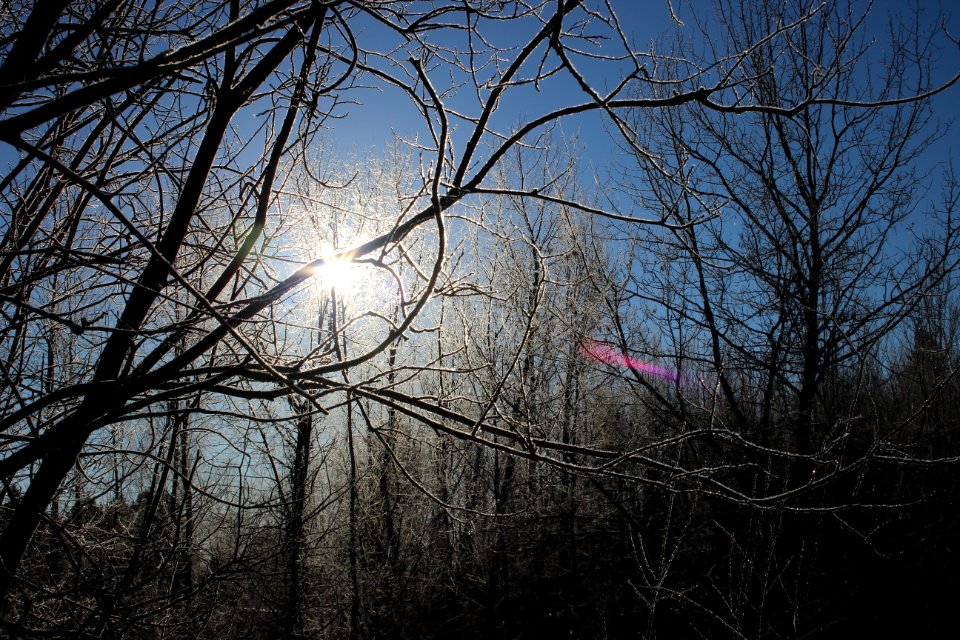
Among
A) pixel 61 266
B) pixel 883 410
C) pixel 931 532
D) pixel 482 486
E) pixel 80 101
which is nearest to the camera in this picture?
pixel 80 101

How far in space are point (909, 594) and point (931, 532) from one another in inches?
30.0

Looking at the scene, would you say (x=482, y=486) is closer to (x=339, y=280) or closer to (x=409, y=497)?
(x=409, y=497)

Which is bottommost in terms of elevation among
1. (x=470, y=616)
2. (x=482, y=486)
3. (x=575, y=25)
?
(x=470, y=616)

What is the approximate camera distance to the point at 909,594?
6320 millimetres

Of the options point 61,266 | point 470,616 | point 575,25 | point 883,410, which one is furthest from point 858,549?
point 61,266

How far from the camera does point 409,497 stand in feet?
32.0

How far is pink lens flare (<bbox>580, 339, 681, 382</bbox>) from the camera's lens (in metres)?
6.56

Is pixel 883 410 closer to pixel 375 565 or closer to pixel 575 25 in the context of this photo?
pixel 375 565

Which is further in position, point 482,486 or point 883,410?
point 482,486

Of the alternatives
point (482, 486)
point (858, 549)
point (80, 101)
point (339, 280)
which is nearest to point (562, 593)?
point (482, 486)

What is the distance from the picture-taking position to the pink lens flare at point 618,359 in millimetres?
6562

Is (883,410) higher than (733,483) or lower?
higher

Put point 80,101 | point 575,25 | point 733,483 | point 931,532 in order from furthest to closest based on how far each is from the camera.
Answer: point 931,532 < point 733,483 < point 575,25 < point 80,101

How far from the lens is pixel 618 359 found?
6680mm
